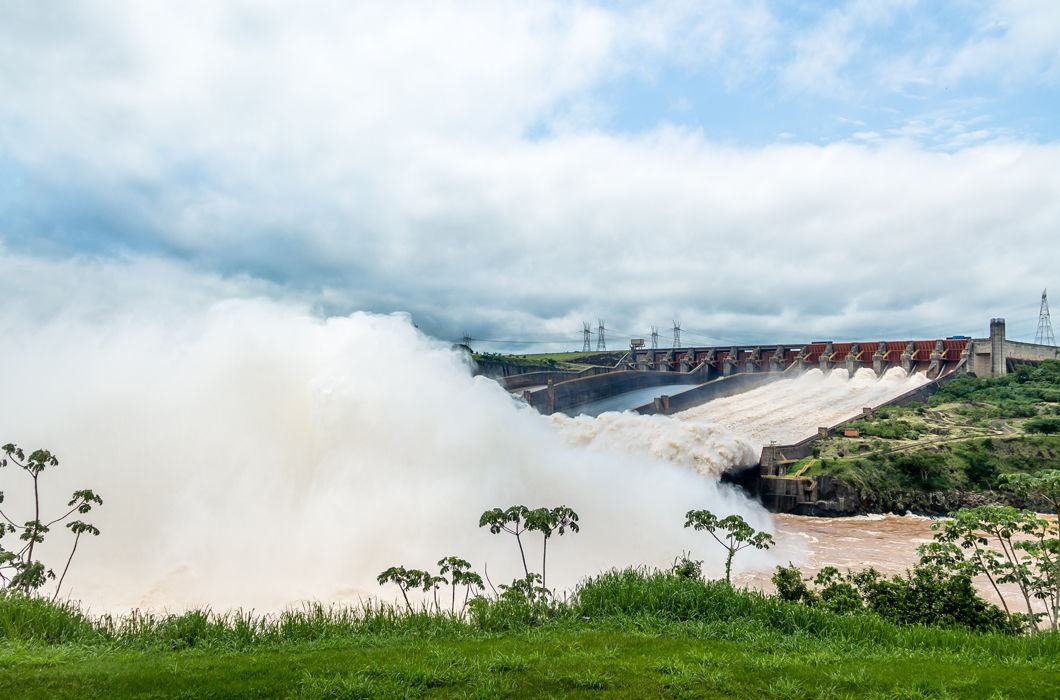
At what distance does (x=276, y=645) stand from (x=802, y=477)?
3546 cm

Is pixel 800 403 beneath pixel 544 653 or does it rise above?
above

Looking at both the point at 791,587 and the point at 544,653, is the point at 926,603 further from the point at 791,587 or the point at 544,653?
the point at 544,653

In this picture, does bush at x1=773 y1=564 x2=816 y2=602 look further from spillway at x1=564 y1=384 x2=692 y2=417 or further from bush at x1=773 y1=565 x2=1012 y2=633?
spillway at x1=564 y1=384 x2=692 y2=417

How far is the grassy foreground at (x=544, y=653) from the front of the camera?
19.5ft

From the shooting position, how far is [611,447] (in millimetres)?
38344

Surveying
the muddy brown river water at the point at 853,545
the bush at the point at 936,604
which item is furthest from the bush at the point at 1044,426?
the bush at the point at 936,604

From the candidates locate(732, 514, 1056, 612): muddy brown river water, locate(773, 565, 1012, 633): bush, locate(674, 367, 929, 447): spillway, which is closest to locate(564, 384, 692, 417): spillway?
locate(674, 367, 929, 447): spillway

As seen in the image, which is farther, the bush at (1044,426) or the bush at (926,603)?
the bush at (1044,426)

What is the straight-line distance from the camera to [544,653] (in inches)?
276

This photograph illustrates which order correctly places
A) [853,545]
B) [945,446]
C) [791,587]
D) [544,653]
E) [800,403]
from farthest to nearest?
1. [800,403]
2. [945,446]
3. [853,545]
4. [791,587]
5. [544,653]

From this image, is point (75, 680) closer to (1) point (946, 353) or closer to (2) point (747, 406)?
(2) point (747, 406)

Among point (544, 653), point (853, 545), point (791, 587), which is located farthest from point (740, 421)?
point (544, 653)

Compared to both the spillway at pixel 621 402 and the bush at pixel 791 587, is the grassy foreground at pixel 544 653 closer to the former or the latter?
the bush at pixel 791 587

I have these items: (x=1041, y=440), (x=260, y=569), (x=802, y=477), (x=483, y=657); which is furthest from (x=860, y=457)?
(x=483, y=657)
